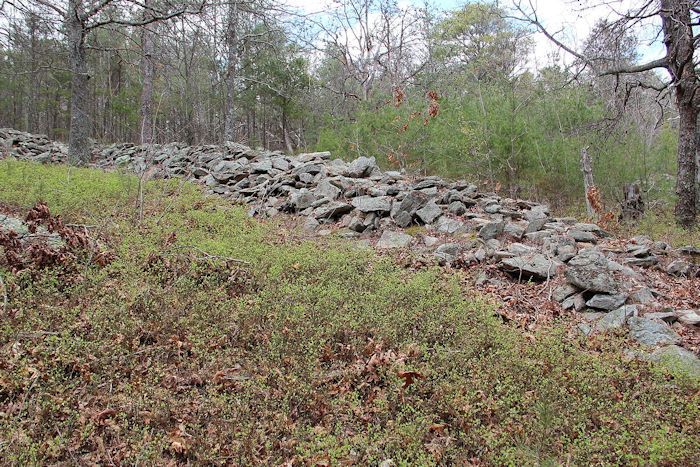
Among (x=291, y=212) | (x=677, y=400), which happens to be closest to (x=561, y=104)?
(x=291, y=212)

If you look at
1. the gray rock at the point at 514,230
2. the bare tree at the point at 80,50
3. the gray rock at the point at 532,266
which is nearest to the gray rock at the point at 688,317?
the gray rock at the point at 532,266

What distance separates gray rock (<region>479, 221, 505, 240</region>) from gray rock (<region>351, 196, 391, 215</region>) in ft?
5.06

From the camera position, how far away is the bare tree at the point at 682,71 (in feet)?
22.5

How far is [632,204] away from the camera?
8102 millimetres

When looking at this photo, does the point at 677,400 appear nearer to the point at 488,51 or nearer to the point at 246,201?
the point at 246,201

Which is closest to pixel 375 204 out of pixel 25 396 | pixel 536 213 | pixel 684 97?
pixel 536 213

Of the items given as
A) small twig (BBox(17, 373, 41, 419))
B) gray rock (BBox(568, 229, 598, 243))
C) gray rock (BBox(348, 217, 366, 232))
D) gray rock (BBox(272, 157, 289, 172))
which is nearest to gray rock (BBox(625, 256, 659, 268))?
gray rock (BBox(568, 229, 598, 243))

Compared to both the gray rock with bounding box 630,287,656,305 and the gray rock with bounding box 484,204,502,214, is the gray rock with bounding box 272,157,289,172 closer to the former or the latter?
the gray rock with bounding box 484,204,502,214

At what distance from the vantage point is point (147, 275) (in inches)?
149

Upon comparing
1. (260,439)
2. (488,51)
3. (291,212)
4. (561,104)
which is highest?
(488,51)

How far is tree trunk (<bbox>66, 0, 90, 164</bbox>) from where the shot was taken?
9.17 metres

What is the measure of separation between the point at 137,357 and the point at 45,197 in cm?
381

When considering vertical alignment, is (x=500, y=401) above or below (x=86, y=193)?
below

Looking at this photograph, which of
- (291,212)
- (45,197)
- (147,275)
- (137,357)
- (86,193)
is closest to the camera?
(137,357)
